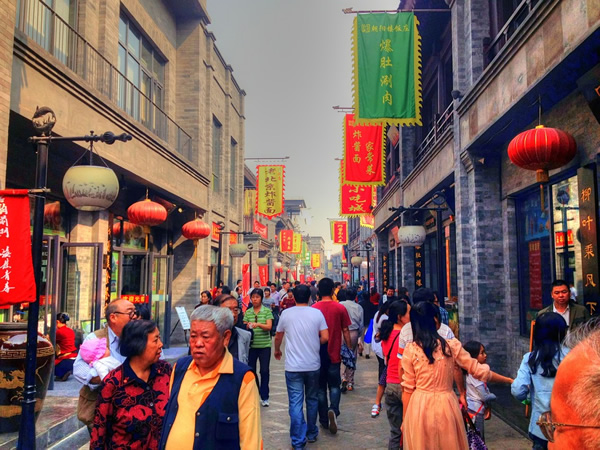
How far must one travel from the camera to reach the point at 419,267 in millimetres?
17078

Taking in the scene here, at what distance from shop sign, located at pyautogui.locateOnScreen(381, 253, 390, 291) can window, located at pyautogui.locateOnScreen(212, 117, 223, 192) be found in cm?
951

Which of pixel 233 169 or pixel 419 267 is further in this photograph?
pixel 233 169

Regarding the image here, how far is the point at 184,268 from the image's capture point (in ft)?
54.4

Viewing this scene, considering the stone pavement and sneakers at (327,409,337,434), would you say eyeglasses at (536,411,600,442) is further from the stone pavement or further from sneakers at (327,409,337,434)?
sneakers at (327,409,337,434)

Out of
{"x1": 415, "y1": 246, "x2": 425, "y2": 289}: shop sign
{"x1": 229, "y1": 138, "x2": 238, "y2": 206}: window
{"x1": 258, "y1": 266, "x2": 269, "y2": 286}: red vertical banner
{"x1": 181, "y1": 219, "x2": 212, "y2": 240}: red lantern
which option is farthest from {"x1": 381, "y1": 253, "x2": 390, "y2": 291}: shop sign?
{"x1": 181, "y1": 219, "x2": 212, "y2": 240}: red lantern

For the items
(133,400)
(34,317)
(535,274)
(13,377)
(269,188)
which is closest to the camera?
(133,400)

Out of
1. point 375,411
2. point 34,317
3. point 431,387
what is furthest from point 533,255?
point 34,317

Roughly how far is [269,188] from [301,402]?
2126 cm

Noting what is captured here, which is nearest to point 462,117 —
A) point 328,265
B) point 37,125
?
point 37,125

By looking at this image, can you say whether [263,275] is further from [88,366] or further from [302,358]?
[88,366]

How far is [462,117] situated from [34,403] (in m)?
8.87

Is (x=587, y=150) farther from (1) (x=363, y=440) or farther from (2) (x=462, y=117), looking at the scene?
(1) (x=363, y=440)

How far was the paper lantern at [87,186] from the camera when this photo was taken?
6.64 meters

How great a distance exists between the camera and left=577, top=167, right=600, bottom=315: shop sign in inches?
231
